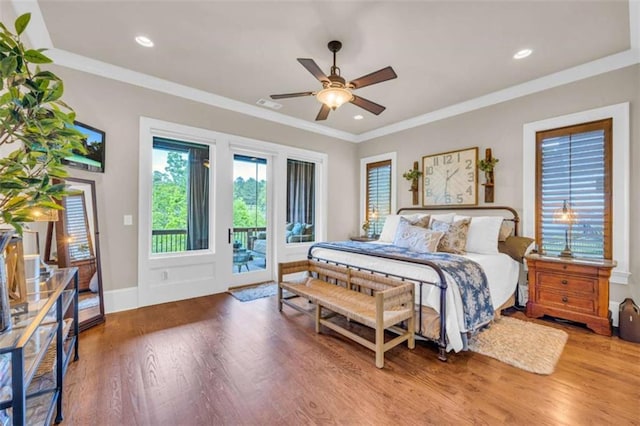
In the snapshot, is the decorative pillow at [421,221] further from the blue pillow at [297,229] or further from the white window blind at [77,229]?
the white window blind at [77,229]

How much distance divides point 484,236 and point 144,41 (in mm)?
4331

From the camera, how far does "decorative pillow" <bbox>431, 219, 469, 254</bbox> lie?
11.0 feet

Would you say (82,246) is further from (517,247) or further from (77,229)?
(517,247)

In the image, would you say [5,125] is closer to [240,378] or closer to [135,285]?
[240,378]

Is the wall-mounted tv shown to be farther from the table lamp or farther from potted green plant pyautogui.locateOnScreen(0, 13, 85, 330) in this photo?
the table lamp

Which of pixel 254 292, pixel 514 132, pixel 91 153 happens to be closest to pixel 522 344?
pixel 514 132

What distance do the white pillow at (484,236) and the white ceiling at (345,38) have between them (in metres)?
1.81

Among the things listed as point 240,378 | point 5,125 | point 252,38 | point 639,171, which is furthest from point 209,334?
point 639,171

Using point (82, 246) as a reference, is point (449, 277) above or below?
below

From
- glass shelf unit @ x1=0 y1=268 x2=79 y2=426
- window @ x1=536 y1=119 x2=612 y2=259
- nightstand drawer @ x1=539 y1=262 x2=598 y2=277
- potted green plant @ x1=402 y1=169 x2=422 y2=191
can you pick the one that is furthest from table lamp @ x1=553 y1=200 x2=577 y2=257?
glass shelf unit @ x1=0 y1=268 x2=79 y2=426

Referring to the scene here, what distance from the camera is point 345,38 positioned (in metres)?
2.70

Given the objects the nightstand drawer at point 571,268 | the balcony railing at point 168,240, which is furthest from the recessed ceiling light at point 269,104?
the nightstand drawer at point 571,268

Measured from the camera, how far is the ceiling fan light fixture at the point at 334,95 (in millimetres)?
2553

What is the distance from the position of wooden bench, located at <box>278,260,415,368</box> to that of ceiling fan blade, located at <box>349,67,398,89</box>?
5.84 ft
